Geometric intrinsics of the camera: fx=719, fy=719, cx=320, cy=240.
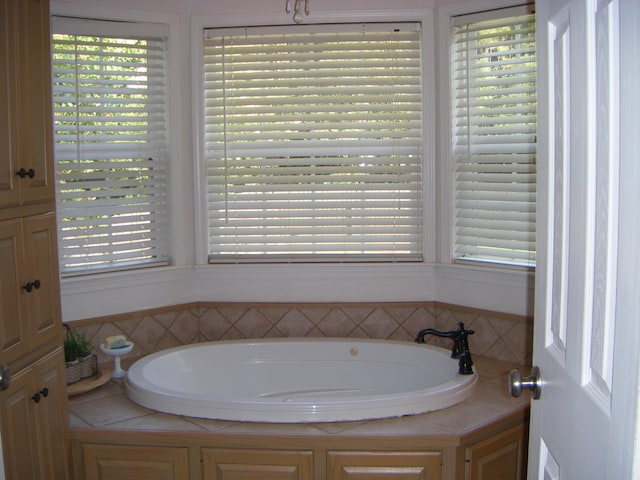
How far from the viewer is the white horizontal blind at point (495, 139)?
3.37 meters

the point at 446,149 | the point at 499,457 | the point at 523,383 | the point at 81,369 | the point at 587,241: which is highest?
the point at 446,149

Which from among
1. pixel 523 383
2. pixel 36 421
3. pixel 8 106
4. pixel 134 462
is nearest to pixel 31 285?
pixel 36 421

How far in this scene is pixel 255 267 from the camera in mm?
3777

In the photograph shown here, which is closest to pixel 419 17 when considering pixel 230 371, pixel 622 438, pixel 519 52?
pixel 519 52

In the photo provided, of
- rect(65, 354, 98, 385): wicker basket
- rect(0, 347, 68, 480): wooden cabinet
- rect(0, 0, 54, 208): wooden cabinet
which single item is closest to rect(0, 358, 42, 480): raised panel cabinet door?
rect(0, 347, 68, 480): wooden cabinet

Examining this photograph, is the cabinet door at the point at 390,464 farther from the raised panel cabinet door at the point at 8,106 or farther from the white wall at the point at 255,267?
the raised panel cabinet door at the point at 8,106

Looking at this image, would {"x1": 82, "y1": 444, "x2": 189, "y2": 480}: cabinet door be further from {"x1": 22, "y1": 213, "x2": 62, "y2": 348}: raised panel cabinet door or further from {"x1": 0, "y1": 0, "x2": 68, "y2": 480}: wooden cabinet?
{"x1": 22, "y1": 213, "x2": 62, "y2": 348}: raised panel cabinet door

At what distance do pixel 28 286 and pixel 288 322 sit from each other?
1.72 meters

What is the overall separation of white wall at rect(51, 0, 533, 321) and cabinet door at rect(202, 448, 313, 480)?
1182 millimetres

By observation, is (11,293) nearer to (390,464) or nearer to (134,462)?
(134,462)

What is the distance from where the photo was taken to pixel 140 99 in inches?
141

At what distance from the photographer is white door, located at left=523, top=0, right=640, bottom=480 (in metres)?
0.94

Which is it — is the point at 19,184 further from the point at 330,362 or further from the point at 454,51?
the point at 454,51

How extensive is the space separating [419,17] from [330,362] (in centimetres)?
180
